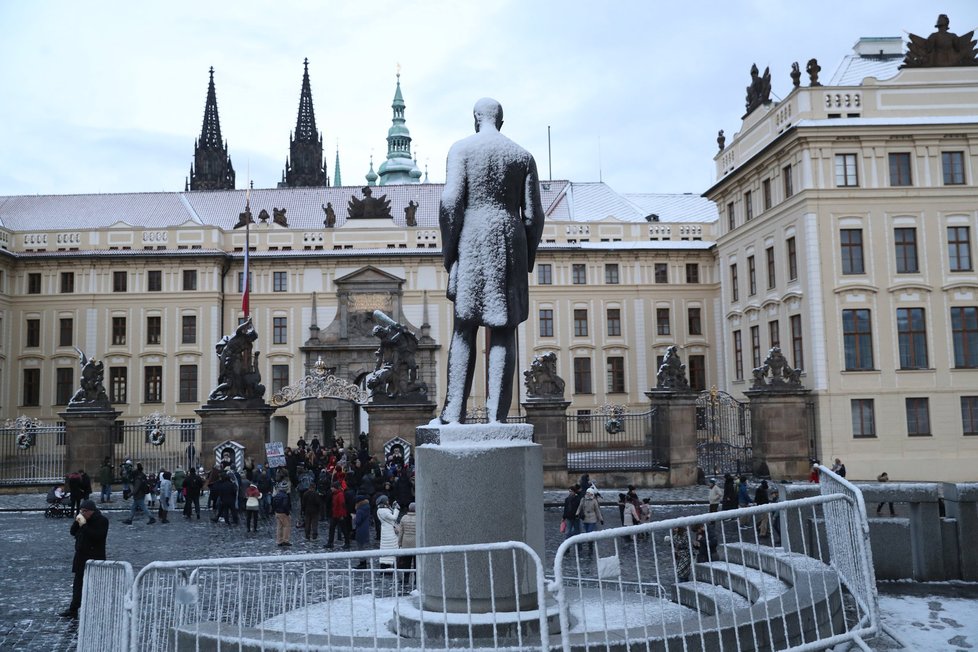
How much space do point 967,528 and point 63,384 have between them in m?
49.0

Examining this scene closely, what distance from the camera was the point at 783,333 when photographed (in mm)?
33406

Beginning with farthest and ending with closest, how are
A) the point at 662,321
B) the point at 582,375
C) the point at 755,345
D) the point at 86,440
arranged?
the point at 662,321, the point at 582,375, the point at 755,345, the point at 86,440

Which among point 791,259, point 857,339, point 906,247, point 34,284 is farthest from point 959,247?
point 34,284

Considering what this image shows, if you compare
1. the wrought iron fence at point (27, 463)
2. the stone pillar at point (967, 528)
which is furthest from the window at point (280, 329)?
the stone pillar at point (967, 528)

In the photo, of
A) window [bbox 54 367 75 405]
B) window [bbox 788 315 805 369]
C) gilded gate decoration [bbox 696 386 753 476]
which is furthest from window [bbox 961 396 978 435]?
window [bbox 54 367 75 405]

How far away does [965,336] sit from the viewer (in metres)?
30.6

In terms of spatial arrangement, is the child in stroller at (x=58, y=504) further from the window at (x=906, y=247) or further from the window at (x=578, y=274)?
the window at (x=578, y=274)

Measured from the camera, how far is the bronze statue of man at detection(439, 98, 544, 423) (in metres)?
7.03

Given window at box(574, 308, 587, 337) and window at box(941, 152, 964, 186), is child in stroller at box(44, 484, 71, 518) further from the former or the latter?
window at box(574, 308, 587, 337)

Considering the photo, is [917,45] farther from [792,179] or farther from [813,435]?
[813,435]

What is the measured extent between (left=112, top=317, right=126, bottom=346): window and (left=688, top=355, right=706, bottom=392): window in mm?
31828

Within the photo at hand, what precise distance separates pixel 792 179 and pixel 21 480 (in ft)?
92.2

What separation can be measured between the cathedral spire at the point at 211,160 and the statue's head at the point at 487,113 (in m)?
84.9

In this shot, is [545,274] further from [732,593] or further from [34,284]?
[732,593]
